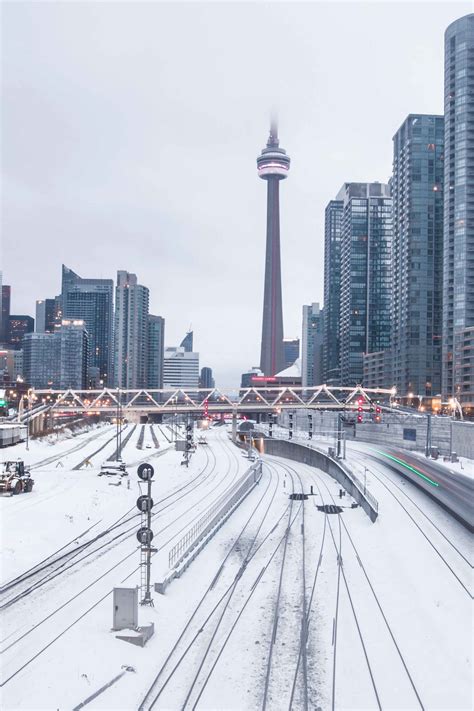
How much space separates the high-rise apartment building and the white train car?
11955 cm

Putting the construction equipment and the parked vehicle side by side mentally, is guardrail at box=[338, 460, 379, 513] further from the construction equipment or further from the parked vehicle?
the construction equipment

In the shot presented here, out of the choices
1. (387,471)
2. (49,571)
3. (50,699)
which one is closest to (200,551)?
(49,571)

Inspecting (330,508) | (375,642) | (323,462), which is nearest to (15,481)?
(330,508)

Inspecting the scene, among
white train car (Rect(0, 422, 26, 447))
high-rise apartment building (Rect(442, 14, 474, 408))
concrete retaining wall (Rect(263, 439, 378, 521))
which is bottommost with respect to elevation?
concrete retaining wall (Rect(263, 439, 378, 521))

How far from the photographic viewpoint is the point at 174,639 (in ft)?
74.1

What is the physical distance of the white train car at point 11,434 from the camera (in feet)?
274

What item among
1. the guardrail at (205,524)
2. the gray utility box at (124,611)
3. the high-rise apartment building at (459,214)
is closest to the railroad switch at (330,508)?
the guardrail at (205,524)

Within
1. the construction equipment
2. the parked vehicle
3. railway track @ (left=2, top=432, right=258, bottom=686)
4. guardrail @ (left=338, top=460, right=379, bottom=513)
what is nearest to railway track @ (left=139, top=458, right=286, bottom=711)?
railway track @ (left=2, top=432, right=258, bottom=686)

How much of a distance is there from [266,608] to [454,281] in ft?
555

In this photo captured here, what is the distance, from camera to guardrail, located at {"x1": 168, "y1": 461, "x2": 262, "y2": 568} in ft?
106

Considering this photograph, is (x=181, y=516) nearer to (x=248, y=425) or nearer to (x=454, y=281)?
(x=248, y=425)

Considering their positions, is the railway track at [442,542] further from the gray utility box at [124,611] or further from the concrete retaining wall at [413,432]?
the concrete retaining wall at [413,432]

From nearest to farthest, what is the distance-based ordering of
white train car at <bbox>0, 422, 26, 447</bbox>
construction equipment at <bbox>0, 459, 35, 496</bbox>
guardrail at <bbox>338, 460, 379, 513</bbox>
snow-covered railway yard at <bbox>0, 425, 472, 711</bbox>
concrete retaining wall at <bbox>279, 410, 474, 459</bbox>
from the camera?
1. snow-covered railway yard at <bbox>0, 425, 472, 711</bbox>
2. guardrail at <bbox>338, 460, 379, 513</bbox>
3. construction equipment at <bbox>0, 459, 35, 496</bbox>
4. concrete retaining wall at <bbox>279, 410, 474, 459</bbox>
5. white train car at <bbox>0, 422, 26, 447</bbox>

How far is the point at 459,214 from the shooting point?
182 metres
